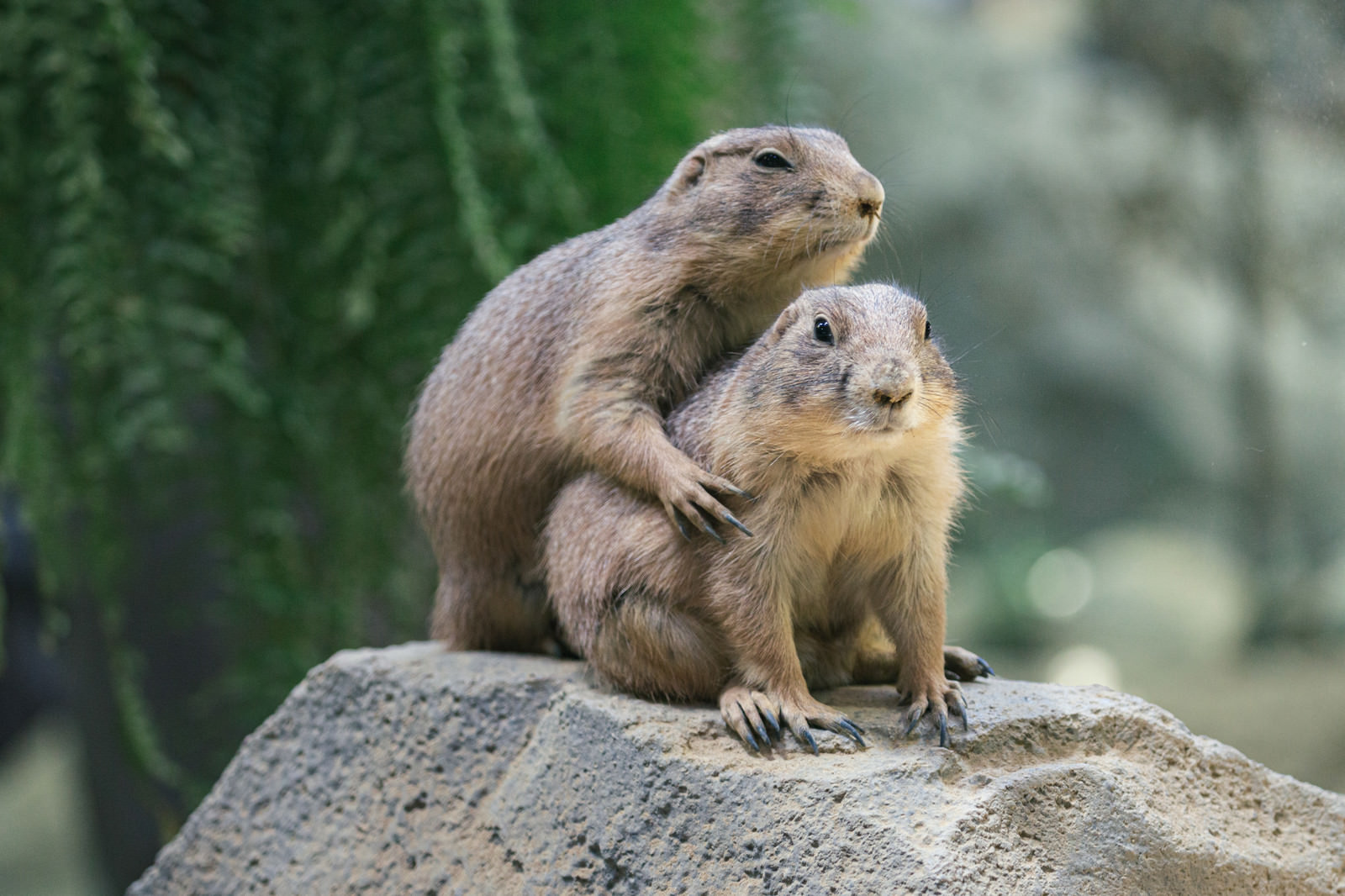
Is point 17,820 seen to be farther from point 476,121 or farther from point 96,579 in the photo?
point 476,121

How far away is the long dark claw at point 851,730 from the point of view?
76.2 inches

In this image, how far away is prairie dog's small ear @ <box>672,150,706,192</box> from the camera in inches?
A: 94.0

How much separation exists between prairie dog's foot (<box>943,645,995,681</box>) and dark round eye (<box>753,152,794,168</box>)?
3.25ft

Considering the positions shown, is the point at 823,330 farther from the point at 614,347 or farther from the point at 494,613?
the point at 494,613

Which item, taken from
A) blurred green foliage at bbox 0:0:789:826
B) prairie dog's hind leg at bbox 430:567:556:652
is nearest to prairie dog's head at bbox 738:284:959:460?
prairie dog's hind leg at bbox 430:567:556:652

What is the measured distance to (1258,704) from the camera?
466 centimetres

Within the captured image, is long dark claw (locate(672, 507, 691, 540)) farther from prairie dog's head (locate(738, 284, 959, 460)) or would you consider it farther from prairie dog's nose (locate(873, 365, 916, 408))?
prairie dog's nose (locate(873, 365, 916, 408))

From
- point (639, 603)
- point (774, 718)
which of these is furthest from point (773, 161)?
point (774, 718)

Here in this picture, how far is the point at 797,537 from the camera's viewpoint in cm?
207

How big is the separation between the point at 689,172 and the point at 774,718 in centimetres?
111

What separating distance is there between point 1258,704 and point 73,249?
4.44m

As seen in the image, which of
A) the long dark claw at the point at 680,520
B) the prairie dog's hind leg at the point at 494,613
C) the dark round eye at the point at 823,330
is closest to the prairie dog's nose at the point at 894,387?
the dark round eye at the point at 823,330

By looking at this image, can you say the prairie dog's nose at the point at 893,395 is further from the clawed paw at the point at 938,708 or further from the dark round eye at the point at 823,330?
the clawed paw at the point at 938,708

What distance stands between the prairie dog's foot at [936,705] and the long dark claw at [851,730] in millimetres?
88
